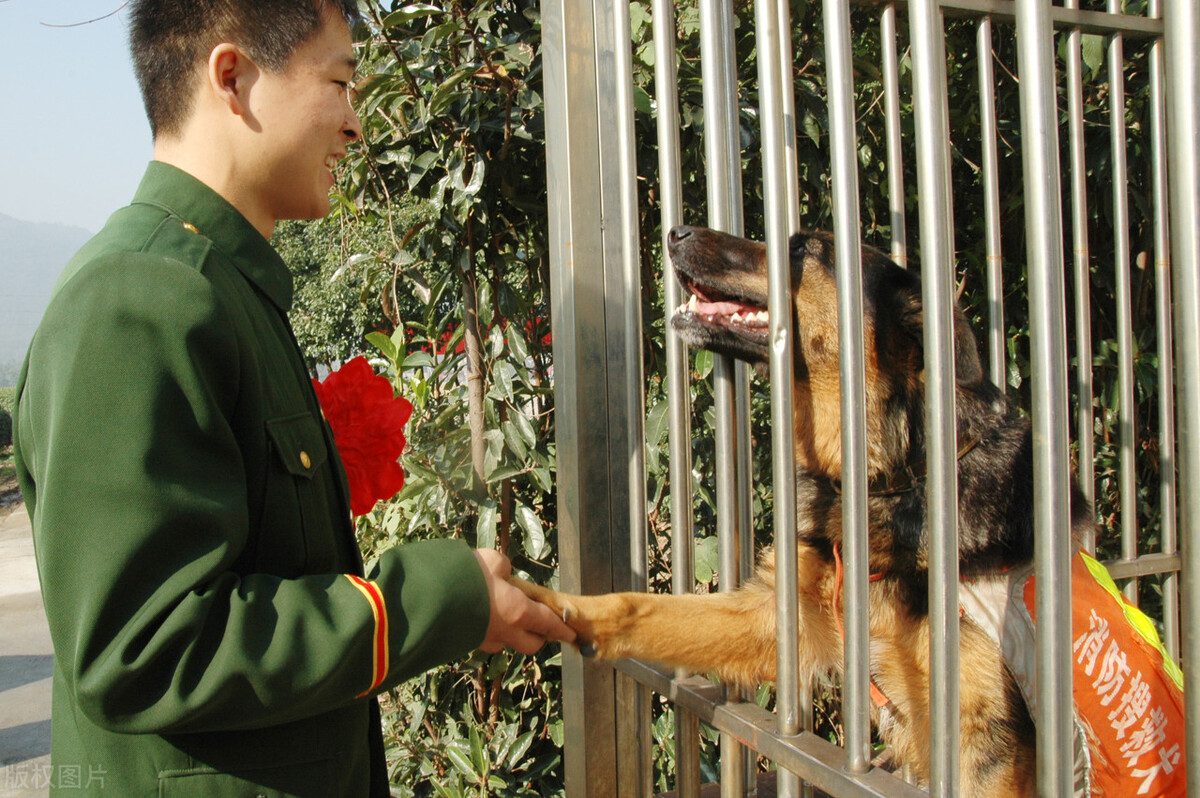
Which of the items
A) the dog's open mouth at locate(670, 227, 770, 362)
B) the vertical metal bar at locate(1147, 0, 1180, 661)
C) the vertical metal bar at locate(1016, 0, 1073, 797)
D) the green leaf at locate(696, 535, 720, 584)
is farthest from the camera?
the green leaf at locate(696, 535, 720, 584)

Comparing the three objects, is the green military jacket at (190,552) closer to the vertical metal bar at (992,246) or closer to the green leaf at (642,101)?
the green leaf at (642,101)

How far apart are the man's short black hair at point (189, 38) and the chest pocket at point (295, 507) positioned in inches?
19.1

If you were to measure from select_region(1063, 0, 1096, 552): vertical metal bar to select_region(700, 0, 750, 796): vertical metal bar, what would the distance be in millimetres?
1047

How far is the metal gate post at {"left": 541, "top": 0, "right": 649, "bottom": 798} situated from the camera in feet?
5.66

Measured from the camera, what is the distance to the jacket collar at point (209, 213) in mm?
1274

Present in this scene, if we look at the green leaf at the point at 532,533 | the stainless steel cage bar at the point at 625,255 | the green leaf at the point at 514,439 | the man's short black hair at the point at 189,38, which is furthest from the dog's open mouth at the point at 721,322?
A: the green leaf at the point at 532,533

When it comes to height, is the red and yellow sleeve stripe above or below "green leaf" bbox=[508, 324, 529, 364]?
below

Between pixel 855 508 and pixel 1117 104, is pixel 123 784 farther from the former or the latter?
pixel 1117 104

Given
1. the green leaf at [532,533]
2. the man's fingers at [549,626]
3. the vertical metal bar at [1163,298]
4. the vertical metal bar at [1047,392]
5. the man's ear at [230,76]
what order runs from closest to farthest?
the vertical metal bar at [1047,392] < the man's ear at [230,76] < the man's fingers at [549,626] < the vertical metal bar at [1163,298] < the green leaf at [532,533]

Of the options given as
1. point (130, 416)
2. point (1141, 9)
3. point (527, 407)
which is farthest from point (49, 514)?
point (1141, 9)

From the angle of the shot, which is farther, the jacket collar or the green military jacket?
the jacket collar

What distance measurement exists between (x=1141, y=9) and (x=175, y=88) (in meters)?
2.72

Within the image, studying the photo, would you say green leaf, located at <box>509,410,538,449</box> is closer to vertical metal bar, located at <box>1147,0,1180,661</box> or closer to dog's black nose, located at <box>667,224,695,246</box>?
dog's black nose, located at <box>667,224,695,246</box>

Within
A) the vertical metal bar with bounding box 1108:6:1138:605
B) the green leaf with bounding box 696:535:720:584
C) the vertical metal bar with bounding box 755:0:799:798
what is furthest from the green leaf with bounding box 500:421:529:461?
the vertical metal bar with bounding box 1108:6:1138:605
